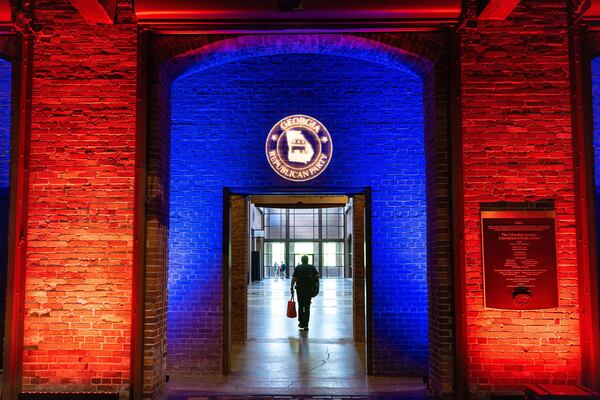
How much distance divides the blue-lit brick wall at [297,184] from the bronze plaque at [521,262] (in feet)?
7.15

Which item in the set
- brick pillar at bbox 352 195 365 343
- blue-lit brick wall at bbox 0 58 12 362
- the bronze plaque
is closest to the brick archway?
the bronze plaque

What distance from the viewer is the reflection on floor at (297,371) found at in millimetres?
6988

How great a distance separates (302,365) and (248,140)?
3559 mm

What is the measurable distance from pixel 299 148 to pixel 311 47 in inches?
70.4

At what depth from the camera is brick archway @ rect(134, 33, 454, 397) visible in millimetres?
6180

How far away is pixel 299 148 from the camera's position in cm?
823

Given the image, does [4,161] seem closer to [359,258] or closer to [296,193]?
[296,193]

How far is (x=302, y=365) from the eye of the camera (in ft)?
28.1

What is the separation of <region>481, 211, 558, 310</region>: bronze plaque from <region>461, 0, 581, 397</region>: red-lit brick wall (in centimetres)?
10

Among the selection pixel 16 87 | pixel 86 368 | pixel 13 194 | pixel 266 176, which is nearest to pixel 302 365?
pixel 266 176

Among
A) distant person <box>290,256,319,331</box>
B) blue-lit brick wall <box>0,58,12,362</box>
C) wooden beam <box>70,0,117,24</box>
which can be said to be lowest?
distant person <box>290,256,319,331</box>

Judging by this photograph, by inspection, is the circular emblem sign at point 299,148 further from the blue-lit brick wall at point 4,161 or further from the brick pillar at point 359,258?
the blue-lit brick wall at point 4,161

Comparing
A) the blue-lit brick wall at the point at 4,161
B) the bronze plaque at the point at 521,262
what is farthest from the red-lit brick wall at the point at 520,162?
the blue-lit brick wall at the point at 4,161

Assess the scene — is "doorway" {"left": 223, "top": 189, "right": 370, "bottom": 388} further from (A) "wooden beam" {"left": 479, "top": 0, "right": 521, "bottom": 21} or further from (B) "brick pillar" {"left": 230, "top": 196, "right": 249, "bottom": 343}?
(A) "wooden beam" {"left": 479, "top": 0, "right": 521, "bottom": 21}
